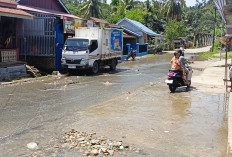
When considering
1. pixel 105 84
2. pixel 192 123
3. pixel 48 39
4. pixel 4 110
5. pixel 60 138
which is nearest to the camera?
pixel 60 138

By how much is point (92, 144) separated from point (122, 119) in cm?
192

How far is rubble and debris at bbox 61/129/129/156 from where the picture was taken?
522cm

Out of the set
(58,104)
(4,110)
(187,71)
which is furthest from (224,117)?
(4,110)

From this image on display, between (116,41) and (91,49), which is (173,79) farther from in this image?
(116,41)

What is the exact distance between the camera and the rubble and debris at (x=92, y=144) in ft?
17.1

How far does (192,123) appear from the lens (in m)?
7.10

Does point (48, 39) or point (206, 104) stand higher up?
point (48, 39)

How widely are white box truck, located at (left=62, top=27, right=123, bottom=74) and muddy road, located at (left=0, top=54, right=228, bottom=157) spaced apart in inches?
196

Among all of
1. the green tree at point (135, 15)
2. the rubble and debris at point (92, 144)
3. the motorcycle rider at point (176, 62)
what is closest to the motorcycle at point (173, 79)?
the motorcycle rider at point (176, 62)

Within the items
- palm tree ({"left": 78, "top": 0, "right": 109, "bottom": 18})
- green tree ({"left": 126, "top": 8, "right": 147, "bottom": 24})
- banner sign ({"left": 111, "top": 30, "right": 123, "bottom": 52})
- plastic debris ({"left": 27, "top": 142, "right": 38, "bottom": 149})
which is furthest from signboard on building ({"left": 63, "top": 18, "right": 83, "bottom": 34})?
green tree ({"left": 126, "top": 8, "right": 147, "bottom": 24})

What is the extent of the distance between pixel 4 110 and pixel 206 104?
244 inches

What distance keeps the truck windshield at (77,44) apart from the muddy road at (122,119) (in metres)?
5.50

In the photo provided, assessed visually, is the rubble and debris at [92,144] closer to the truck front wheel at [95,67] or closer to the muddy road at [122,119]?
the muddy road at [122,119]

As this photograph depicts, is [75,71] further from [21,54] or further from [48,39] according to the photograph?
[21,54]
